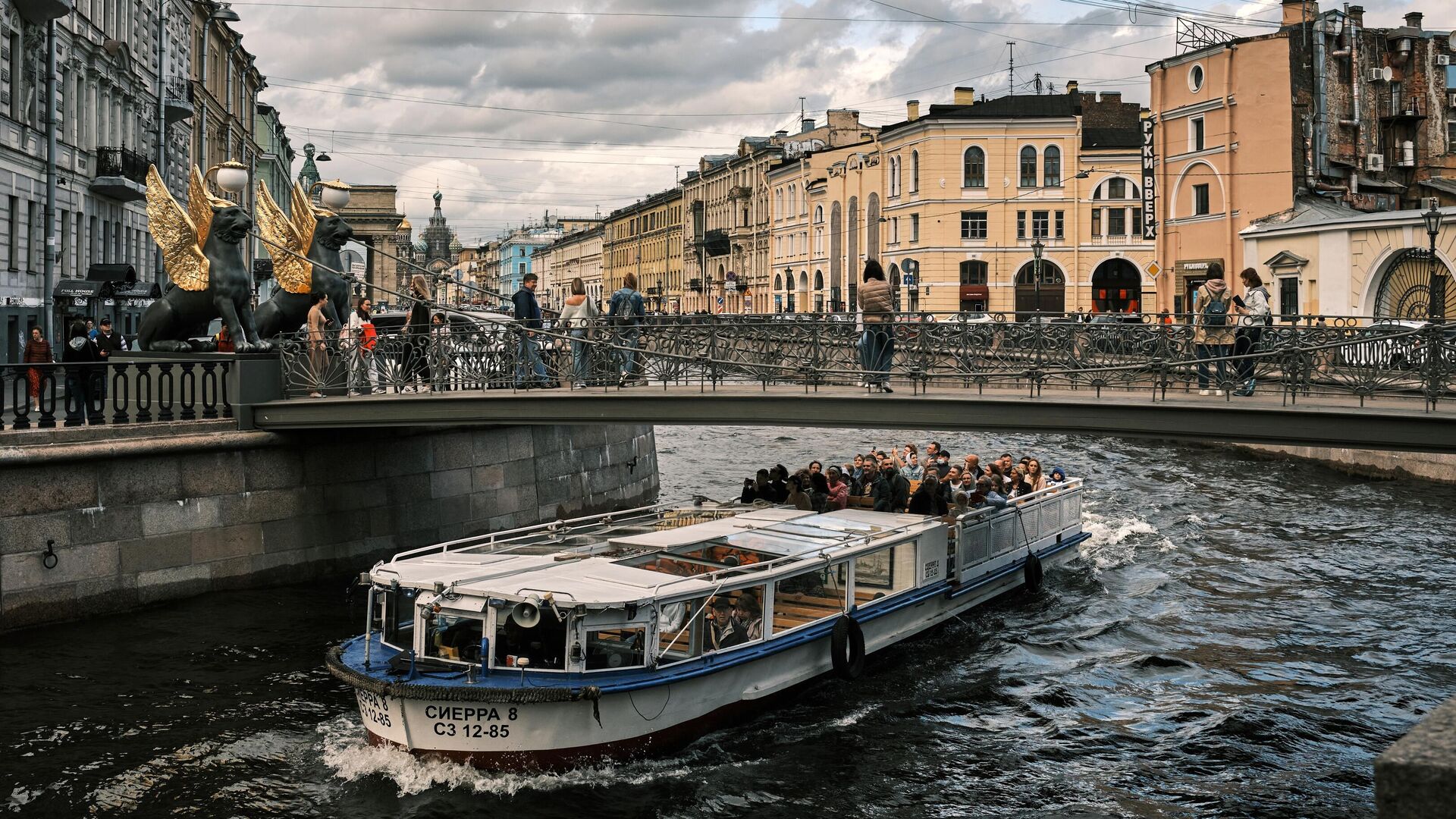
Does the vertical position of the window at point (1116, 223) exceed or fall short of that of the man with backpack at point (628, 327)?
it exceeds it

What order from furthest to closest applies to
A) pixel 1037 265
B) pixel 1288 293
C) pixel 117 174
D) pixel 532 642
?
1. pixel 1037 265
2. pixel 1288 293
3. pixel 117 174
4. pixel 532 642

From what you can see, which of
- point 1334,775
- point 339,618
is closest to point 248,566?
point 339,618

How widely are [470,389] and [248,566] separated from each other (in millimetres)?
3653

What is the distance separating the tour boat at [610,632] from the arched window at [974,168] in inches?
1894

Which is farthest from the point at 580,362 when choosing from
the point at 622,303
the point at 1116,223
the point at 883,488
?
the point at 1116,223

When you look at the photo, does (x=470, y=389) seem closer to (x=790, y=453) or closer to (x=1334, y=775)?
(x=1334, y=775)

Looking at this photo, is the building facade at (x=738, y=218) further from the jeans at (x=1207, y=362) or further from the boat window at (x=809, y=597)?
the boat window at (x=809, y=597)

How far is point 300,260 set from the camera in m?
20.0

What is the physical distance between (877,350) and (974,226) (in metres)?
47.8

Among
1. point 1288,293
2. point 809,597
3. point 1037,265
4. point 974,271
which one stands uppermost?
point 974,271

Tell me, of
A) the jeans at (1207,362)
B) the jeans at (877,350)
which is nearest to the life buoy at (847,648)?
the jeans at (877,350)

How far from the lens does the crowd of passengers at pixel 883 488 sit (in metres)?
18.1

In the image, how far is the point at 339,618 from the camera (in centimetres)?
1689

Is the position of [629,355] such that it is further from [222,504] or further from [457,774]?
[457,774]
